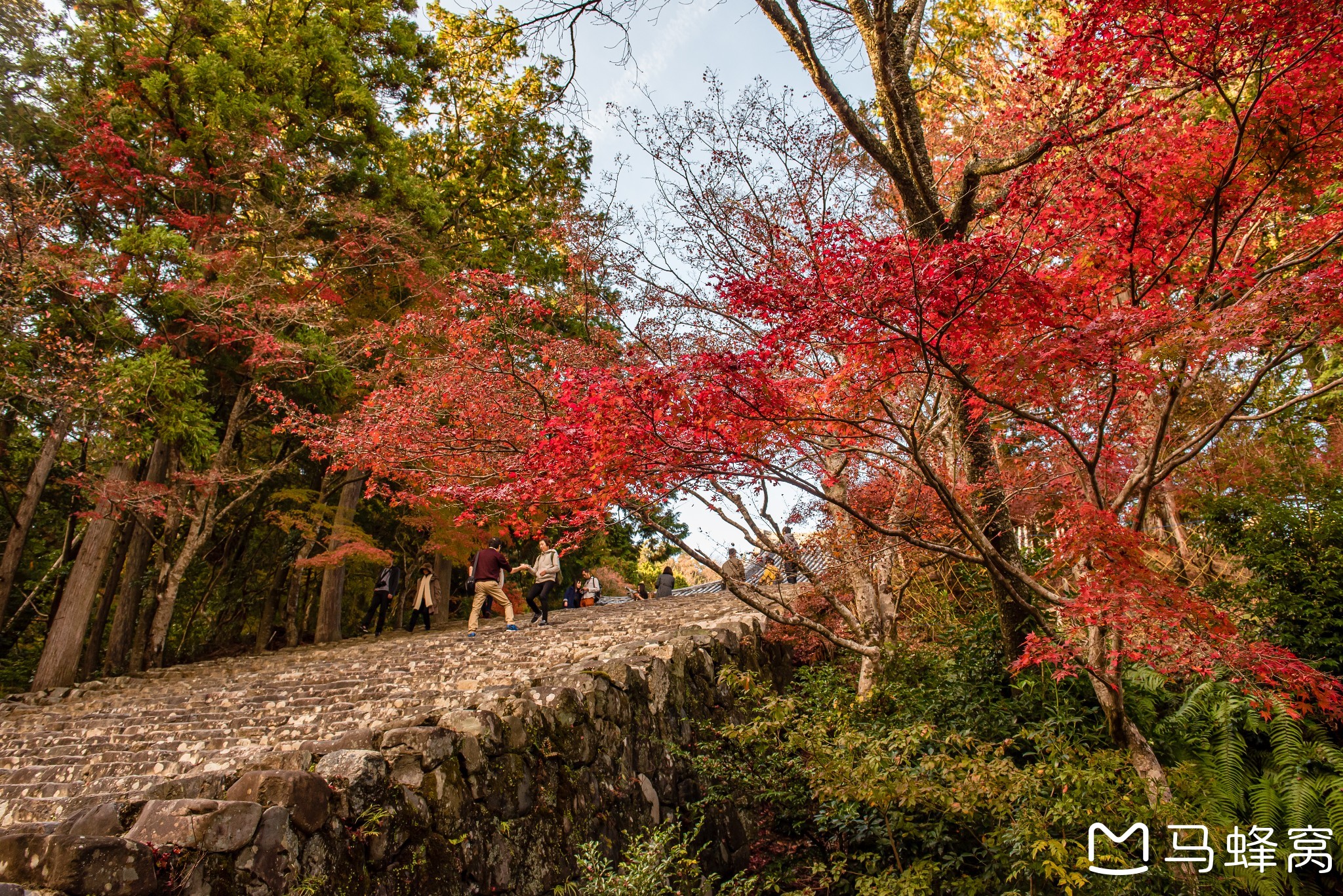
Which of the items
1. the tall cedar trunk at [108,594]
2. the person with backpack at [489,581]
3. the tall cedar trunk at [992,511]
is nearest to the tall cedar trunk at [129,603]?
the tall cedar trunk at [108,594]

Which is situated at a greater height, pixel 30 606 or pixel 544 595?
pixel 544 595

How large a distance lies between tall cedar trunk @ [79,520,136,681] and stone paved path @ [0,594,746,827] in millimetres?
3439

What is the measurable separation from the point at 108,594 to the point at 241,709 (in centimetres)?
922

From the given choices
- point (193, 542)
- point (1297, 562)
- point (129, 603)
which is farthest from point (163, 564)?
point (1297, 562)

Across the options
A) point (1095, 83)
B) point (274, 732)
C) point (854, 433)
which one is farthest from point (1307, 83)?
point (274, 732)

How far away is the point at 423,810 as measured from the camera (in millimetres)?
3309

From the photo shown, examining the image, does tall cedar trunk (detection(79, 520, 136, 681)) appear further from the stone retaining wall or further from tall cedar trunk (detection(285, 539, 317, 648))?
the stone retaining wall

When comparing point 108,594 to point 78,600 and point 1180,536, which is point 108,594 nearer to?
point 78,600

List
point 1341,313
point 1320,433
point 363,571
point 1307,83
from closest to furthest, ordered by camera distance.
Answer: point 1341,313 → point 1307,83 → point 1320,433 → point 363,571

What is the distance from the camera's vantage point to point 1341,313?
10.8ft

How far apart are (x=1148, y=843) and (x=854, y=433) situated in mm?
2948

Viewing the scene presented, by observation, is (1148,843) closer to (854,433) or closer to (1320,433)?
(854,433)

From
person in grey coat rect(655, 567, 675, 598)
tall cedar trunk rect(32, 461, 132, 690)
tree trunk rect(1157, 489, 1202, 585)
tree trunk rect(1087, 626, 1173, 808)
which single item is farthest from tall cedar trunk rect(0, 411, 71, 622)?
tree trunk rect(1157, 489, 1202, 585)

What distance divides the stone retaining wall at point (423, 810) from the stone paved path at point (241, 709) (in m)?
0.22
